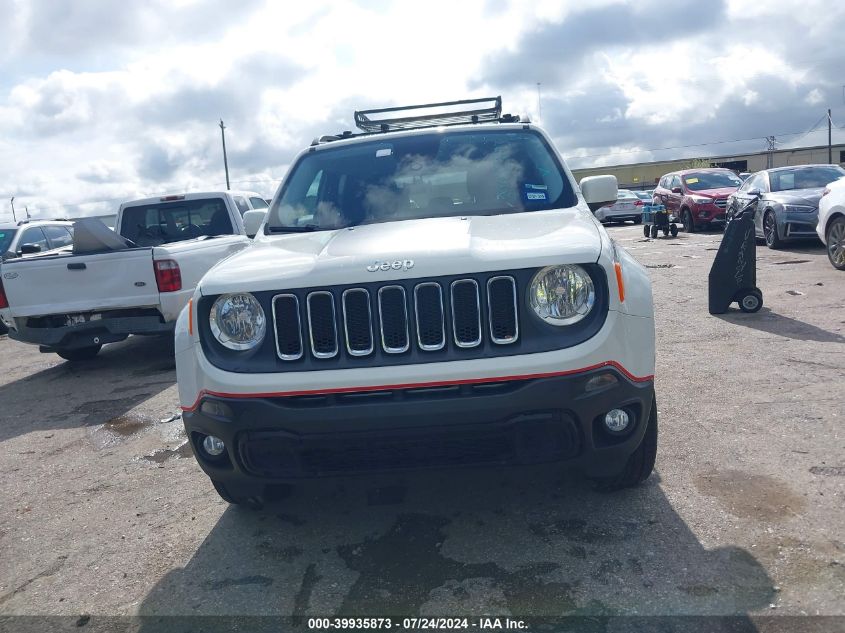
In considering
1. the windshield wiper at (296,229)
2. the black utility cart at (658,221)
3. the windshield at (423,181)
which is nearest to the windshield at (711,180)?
the black utility cart at (658,221)

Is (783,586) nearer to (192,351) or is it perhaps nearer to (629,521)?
(629,521)

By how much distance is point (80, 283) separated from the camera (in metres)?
7.43

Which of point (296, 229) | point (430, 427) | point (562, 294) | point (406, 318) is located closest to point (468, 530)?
point (430, 427)

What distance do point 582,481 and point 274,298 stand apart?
1.88 m

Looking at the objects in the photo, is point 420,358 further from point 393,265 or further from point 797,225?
point 797,225

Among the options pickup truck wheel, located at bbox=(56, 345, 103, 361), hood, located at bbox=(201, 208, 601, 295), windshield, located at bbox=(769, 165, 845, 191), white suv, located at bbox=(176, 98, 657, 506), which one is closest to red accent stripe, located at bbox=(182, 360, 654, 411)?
white suv, located at bbox=(176, 98, 657, 506)

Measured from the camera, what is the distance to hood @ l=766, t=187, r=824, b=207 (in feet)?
40.9

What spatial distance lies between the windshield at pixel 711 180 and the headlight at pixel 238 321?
716 inches

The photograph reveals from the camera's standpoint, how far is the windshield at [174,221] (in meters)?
9.05

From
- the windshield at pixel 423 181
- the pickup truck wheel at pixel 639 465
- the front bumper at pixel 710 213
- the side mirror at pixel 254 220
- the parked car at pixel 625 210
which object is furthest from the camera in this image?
the parked car at pixel 625 210

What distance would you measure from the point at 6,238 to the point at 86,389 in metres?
6.01

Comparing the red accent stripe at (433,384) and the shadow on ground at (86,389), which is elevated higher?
the red accent stripe at (433,384)

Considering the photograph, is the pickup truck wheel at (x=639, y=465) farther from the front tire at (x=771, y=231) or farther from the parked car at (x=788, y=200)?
the front tire at (x=771, y=231)

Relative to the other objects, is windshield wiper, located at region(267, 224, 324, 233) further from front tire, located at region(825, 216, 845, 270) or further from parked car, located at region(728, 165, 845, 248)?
parked car, located at region(728, 165, 845, 248)
